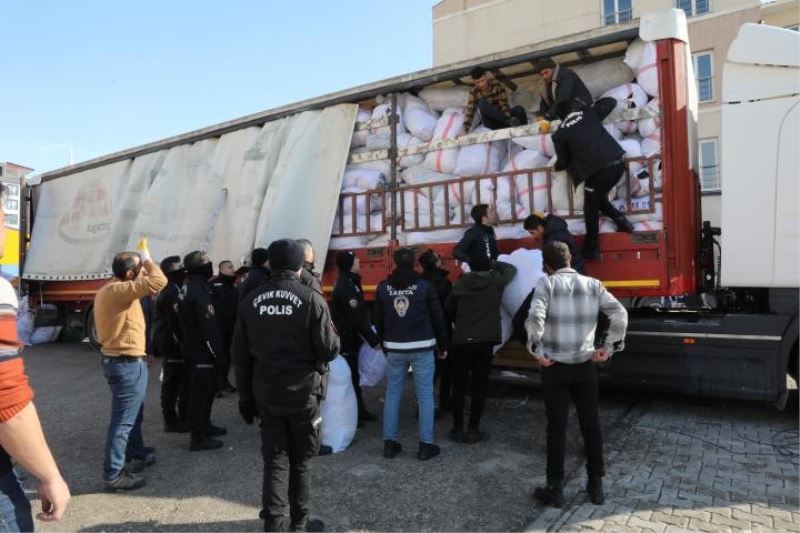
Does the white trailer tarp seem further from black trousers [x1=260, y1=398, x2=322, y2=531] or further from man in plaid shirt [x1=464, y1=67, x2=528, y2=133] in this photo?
black trousers [x1=260, y1=398, x2=322, y2=531]

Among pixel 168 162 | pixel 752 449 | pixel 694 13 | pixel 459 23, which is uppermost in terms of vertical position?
pixel 459 23

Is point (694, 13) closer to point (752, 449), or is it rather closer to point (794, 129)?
point (794, 129)

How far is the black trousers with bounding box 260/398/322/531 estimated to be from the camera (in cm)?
292

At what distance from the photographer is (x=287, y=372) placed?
115 inches

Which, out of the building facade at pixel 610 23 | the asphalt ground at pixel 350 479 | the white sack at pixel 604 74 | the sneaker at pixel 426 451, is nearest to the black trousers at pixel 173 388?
the asphalt ground at pixel 350 479

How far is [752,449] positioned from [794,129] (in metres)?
2.44

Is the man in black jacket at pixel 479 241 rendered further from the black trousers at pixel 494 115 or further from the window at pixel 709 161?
the window at pixel 709 161

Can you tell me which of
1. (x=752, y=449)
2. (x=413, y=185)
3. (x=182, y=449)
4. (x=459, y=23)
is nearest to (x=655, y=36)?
(x=413, y=185)

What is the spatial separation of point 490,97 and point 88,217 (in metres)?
6.76

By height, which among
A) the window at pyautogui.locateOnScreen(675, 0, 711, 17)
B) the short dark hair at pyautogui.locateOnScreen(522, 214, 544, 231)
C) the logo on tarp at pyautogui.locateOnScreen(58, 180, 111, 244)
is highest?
the window at pyautogui.locateOnScreen(675, 0, 711, 17)

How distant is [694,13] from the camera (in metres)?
18.5

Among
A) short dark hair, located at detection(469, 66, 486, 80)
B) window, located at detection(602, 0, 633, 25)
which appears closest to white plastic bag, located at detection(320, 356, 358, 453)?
short dark hair, located at detection(469, 66, 486, 80)

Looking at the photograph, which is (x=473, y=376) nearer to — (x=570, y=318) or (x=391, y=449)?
(x=391, y=449)

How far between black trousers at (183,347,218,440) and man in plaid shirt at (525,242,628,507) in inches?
103
